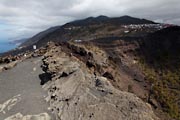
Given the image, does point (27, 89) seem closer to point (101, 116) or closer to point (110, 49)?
point (101, 116)

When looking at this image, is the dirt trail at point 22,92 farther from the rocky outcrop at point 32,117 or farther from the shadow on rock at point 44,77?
the rocky outcrop at point 32,117

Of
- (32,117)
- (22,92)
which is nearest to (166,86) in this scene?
(22,92)

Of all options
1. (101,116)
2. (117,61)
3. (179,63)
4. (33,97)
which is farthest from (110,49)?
(101,116)

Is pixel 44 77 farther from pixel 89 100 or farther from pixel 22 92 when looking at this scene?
pixel 89 100

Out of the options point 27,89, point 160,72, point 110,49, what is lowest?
point 160,72

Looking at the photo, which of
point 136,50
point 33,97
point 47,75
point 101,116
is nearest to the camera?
point 101,116

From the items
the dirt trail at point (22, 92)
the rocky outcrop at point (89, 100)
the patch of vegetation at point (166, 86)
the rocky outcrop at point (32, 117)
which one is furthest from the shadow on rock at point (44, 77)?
the patch of vegetation at point (166, 86)

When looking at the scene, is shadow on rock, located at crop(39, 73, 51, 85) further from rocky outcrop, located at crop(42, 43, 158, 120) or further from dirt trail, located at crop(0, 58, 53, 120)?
rocky outcrop, located at crop(42, 43, 158, 120)

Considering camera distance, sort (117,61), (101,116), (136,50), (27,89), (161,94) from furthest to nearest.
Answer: (136,50), (117,61), (161,94), (27,89), (101,116)
